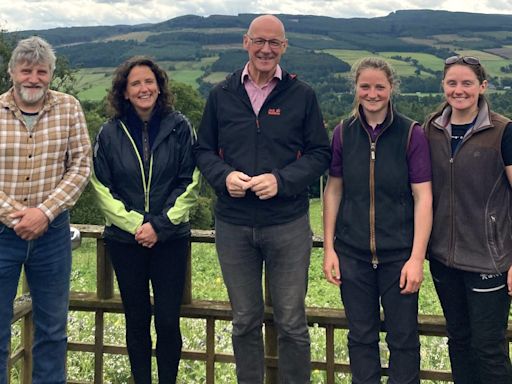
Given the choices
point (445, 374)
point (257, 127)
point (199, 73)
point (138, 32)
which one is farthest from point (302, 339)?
point (138, 32)

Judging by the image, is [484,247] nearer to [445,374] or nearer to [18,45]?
[445,374]

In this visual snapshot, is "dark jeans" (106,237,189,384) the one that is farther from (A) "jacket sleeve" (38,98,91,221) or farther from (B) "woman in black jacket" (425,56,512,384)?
(B) "woman in black jacket" (425,56,512,384)

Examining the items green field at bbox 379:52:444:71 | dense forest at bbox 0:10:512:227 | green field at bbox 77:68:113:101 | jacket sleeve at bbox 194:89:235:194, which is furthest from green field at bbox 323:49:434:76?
jacket sleeve at bbox 194:89:235:194

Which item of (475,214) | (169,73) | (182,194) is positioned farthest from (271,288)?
(169,73)

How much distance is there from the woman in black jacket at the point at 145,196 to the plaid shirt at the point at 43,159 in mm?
214

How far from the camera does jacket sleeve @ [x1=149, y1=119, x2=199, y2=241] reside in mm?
3670

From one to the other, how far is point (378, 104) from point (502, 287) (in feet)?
4.14

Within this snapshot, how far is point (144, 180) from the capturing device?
3.76 metres

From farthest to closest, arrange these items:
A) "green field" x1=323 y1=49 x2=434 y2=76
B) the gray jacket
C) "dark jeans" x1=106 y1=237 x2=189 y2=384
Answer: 1. "green field" x1=323 y1=49 x2=434 y2=76
2. "dark jeans" x1=106 y1=237 x2=189 y2=384
3. the gray jacket

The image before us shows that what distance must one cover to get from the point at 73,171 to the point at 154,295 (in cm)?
94

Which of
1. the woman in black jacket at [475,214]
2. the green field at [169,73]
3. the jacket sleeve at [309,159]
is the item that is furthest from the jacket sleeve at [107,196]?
the green field at [169,73]

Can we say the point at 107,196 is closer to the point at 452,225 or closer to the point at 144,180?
the point at 144,180

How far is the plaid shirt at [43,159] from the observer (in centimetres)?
346

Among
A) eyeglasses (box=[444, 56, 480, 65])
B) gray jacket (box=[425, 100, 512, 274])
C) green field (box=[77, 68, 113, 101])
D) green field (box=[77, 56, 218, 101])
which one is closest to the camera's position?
gray jacket (box=[425, 100, 512, 274])
